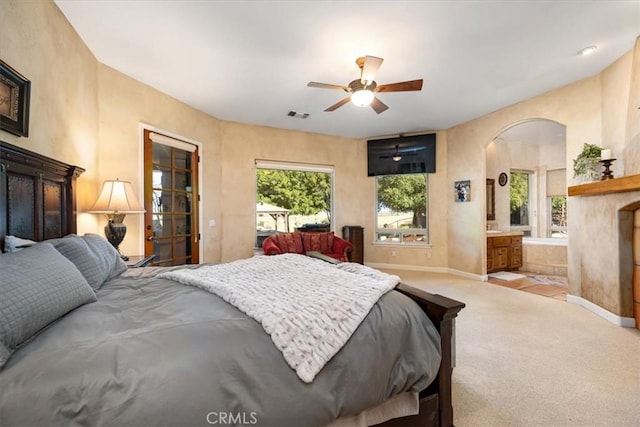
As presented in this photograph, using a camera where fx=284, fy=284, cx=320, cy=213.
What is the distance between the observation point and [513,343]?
254cm

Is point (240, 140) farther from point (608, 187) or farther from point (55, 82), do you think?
point (608, 187)

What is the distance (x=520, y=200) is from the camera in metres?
6.79

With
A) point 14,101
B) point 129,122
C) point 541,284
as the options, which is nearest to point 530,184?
point 541,284

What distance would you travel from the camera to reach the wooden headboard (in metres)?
1.63

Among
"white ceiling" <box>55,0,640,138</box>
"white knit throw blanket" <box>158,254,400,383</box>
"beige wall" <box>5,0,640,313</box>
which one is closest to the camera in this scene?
"white knit throw blanket" <box>158,254,400,383</box>

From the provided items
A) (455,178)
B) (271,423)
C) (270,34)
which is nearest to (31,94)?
(270,34)

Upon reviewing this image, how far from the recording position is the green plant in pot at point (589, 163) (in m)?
3.25

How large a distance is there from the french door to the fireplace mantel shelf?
501 cm

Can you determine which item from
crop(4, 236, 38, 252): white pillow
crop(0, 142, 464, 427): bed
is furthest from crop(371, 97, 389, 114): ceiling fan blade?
crop(4, 236, 38, 252): white pillow

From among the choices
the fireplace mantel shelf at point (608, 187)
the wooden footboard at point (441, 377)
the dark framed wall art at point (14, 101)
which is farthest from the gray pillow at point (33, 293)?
the fireplace mantel shelf at point (608, 187)

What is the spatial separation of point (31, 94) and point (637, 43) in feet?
17.0

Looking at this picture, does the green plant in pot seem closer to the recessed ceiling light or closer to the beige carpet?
the recessed ceiling light

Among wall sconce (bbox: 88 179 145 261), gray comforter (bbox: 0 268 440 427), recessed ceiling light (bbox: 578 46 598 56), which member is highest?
recessed ceiling light (bbox: 578 46 598 56)

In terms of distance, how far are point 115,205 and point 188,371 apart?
228cm
